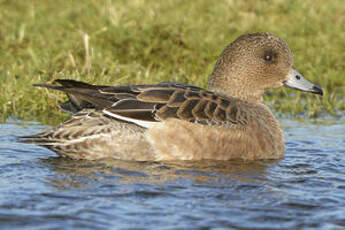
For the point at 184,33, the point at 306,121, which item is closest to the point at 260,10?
the point at 184,33

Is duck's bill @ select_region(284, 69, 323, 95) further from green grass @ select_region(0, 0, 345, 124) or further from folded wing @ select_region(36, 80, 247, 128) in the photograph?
green grass @ select_region(0, 0, 345, 124)

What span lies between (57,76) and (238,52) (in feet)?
6.30

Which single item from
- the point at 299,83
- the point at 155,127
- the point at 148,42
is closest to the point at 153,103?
the point at 155,127

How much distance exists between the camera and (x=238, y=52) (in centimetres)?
606

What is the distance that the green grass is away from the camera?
7.23 m

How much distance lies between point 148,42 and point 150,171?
3.90 m

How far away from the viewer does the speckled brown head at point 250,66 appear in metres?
6.06

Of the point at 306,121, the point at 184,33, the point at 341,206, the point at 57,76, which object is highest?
the point at 184,33

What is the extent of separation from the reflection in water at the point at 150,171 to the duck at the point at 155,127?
10 cm

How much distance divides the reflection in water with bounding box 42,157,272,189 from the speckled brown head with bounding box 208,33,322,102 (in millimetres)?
928

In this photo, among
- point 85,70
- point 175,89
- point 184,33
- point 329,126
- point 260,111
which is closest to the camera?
point 175,89

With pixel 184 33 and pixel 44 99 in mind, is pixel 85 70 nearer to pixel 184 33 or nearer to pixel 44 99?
pixel 44 99

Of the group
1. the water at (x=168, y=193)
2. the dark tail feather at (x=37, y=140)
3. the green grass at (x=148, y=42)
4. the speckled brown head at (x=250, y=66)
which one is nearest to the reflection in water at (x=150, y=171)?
the water at (x=168, y=193)

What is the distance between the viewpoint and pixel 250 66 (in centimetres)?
609
